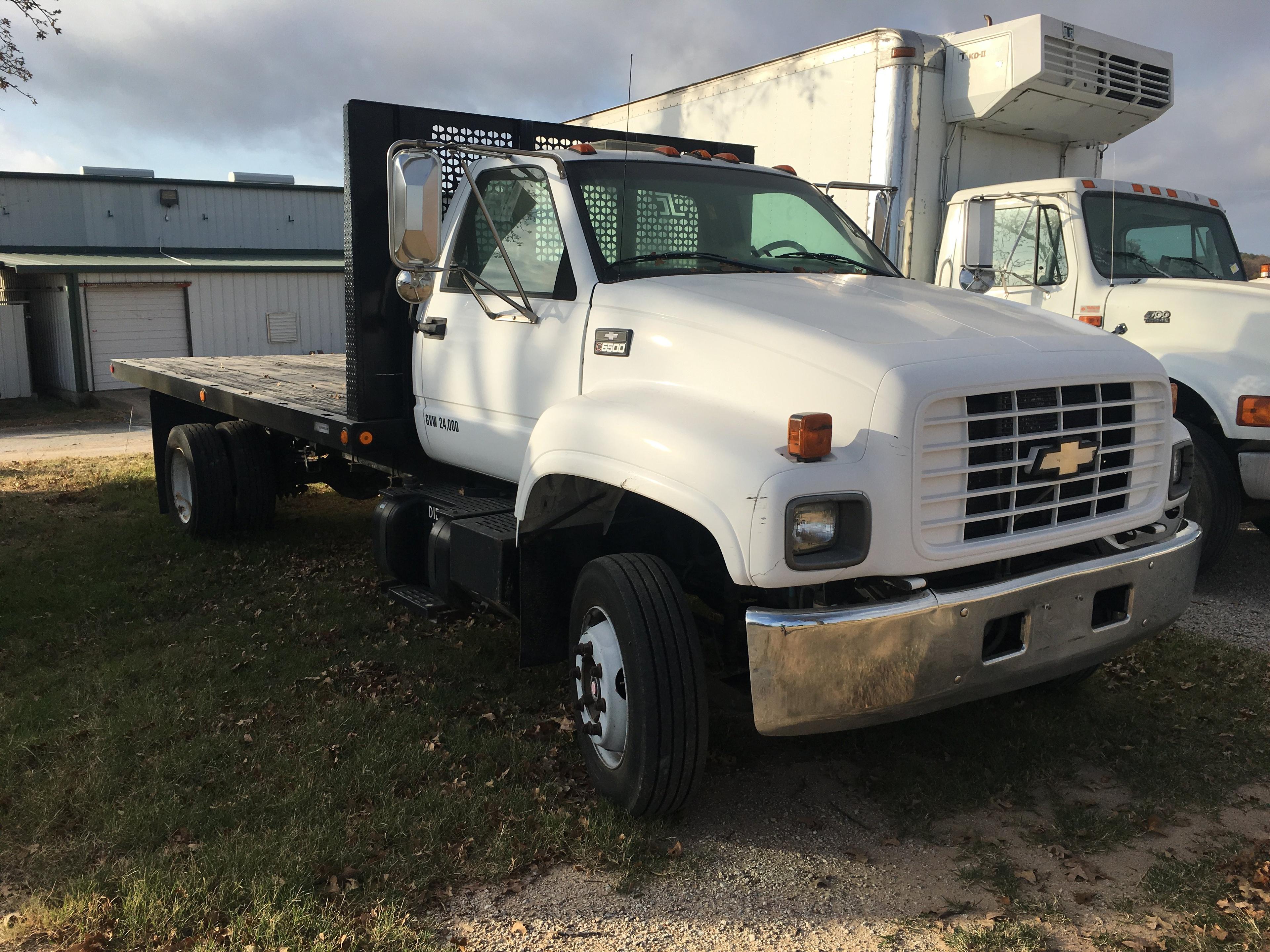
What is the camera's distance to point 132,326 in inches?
831

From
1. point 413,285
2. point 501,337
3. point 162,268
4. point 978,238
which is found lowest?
point 501,337

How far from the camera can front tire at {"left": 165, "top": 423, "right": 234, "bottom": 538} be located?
23.6 feet

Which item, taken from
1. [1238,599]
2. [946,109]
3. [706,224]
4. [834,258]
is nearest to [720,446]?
[706,224]

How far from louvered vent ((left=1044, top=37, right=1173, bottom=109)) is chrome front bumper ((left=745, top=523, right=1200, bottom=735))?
5.62m

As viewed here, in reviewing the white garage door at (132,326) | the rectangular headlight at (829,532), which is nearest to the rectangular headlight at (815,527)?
the rectangular headlight at (829,532)

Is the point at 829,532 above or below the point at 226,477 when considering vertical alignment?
above

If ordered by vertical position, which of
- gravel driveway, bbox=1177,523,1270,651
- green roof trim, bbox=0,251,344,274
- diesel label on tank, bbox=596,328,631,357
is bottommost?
gravel driveway, bbox=1177,523,1270,651

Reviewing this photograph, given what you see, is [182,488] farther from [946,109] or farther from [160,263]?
[160,263]

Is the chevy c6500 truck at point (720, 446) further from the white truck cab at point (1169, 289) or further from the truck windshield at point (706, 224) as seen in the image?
the white truck cab at point (1169, 289)

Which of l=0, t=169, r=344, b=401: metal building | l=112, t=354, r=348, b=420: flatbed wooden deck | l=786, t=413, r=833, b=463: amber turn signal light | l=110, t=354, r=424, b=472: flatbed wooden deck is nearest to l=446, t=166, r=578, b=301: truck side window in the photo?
l=110, t=354, r=424, b=472: flatbed wooden deck

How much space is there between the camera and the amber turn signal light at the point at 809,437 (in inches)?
118

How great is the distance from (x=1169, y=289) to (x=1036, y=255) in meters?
0.93

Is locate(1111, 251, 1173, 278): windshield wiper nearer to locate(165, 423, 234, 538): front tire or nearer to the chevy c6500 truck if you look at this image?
the chevy c6500 truck

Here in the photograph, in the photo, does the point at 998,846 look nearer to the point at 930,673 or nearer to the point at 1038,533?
the point at 930,673
